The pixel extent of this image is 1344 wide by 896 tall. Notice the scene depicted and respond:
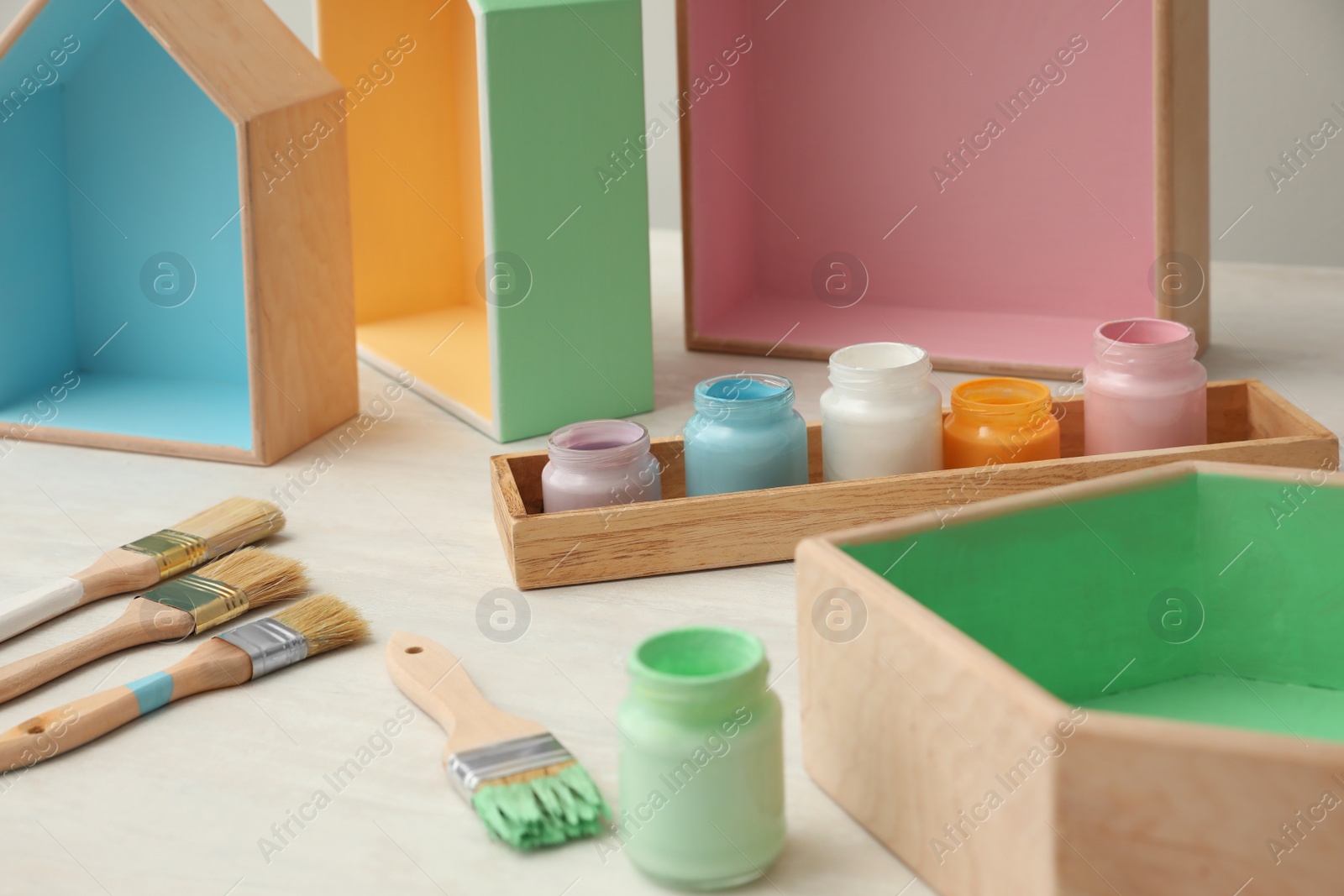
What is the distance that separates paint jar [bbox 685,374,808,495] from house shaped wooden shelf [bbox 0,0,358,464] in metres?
0.37

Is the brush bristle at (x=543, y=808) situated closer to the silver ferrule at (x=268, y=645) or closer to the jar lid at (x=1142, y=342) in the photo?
the silver ferrule at (x=268, y=645)

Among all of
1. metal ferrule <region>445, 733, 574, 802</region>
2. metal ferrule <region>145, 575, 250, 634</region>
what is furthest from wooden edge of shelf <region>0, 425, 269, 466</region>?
metal ferrule <region>445, 733, 574, 802</region>

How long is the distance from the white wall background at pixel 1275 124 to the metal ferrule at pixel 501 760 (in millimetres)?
1010

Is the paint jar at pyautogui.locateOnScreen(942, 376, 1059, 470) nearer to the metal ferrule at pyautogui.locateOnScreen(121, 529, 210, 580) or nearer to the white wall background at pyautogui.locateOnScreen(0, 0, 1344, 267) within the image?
the metal ferrule at pyautogui.locateOnScreen(121, 529, 210, 580)

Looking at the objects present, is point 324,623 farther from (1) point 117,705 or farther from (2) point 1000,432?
(2) point 1000,432

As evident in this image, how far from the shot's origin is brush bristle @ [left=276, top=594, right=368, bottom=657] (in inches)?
31.2

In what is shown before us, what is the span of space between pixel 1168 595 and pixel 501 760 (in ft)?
1.05

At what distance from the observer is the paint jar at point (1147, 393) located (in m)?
0.91

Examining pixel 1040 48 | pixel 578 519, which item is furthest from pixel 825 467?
pixel 1040 48

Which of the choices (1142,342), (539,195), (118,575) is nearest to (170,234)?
(539,195)

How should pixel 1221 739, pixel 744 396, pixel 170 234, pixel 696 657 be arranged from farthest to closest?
1. pixel 170 234
2. pixel 744 396
3. pixel 696 657
4. pixel 1221 739

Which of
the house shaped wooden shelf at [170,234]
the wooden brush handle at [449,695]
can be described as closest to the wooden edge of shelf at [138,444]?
the house shaped wooden shelf at [170,234]

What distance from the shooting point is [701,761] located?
21.8 inches

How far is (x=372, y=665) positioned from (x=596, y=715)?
0.14 meters
